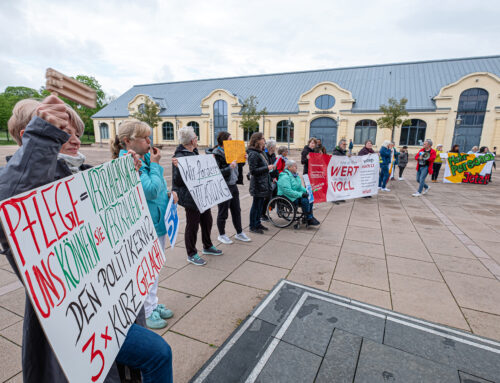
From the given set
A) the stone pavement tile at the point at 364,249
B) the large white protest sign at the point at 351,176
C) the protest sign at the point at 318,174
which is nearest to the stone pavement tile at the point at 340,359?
the stone pavement tile at the point at 364,249

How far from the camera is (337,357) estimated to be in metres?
2.21

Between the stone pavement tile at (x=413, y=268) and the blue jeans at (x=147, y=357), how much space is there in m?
3.43

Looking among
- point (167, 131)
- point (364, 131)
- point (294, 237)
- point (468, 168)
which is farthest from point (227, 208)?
point (167, 131)

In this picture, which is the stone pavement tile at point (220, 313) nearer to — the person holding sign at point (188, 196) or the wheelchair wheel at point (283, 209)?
the person holding sign at point (188, 196)

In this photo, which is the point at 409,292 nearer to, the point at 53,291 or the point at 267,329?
the point at 267,329

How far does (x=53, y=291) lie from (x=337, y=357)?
→ 2.08 meters

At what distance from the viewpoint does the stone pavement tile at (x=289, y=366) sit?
202cm

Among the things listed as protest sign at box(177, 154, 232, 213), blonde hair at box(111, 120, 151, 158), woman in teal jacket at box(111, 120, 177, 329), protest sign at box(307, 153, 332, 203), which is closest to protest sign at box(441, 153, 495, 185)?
protest sign at box(307, 153, 332, 203)

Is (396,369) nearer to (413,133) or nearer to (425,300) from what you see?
(425,300)

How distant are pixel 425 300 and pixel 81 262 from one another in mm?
3472

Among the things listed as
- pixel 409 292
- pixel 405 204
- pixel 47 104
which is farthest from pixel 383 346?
pixel 405 204

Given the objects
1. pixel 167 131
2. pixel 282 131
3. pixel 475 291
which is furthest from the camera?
pixel 167 131

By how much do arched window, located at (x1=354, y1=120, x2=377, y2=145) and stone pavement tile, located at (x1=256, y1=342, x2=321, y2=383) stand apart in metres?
30.5

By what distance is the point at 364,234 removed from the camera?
540 centimetres
